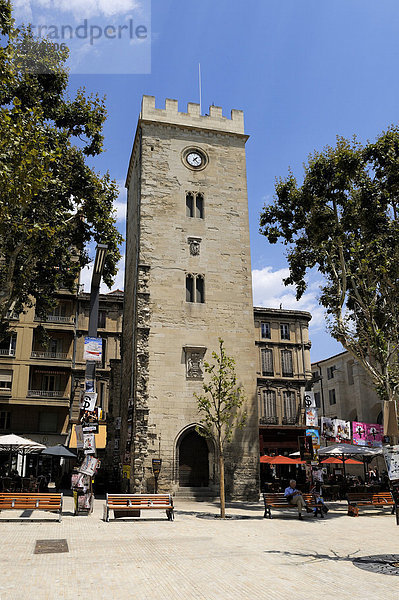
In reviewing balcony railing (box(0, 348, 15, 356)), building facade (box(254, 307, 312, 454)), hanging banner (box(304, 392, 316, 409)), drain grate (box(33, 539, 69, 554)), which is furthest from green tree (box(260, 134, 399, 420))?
balcony railing (box(0, 348, 15, 356))

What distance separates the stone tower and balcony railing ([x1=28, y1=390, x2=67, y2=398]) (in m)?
11.0

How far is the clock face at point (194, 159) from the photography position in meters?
27.3

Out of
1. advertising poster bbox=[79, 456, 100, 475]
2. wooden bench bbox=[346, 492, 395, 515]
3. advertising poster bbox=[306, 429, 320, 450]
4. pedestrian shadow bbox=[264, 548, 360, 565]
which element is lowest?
pedestrian shadow bbox=[264, 548, 360, 565]

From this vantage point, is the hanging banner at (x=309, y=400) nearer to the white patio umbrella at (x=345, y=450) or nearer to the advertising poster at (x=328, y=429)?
the white patio umbrella at (x=345, y=450)

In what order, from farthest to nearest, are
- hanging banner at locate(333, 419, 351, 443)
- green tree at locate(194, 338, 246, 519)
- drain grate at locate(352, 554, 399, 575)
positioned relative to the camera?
hanging banner at locate(333, 419, 351, 443) → green tree at locate(194, 338, 246, 519) → drain grate at locate(352, 554, 399, 575)

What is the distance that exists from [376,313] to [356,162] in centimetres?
613

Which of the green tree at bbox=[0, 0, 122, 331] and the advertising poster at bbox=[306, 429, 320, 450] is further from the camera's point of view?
the advertising poster at bbox=[306, 429, 320, 450]

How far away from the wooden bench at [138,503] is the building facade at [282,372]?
2395 centimetres

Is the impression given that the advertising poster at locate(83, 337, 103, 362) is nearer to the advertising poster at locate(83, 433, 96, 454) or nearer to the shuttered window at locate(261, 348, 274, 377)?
the advertising poster at locate(83, 433, 96, 454)

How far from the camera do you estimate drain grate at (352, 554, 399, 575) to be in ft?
27.4

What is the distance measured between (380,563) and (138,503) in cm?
787

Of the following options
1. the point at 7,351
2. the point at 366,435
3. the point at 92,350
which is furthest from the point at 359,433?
the point at 7,351

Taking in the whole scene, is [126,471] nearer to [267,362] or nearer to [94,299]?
[94,299]

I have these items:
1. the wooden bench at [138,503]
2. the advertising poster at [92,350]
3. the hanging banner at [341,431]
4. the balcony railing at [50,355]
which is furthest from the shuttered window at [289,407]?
the advertising poster at [92,350]
